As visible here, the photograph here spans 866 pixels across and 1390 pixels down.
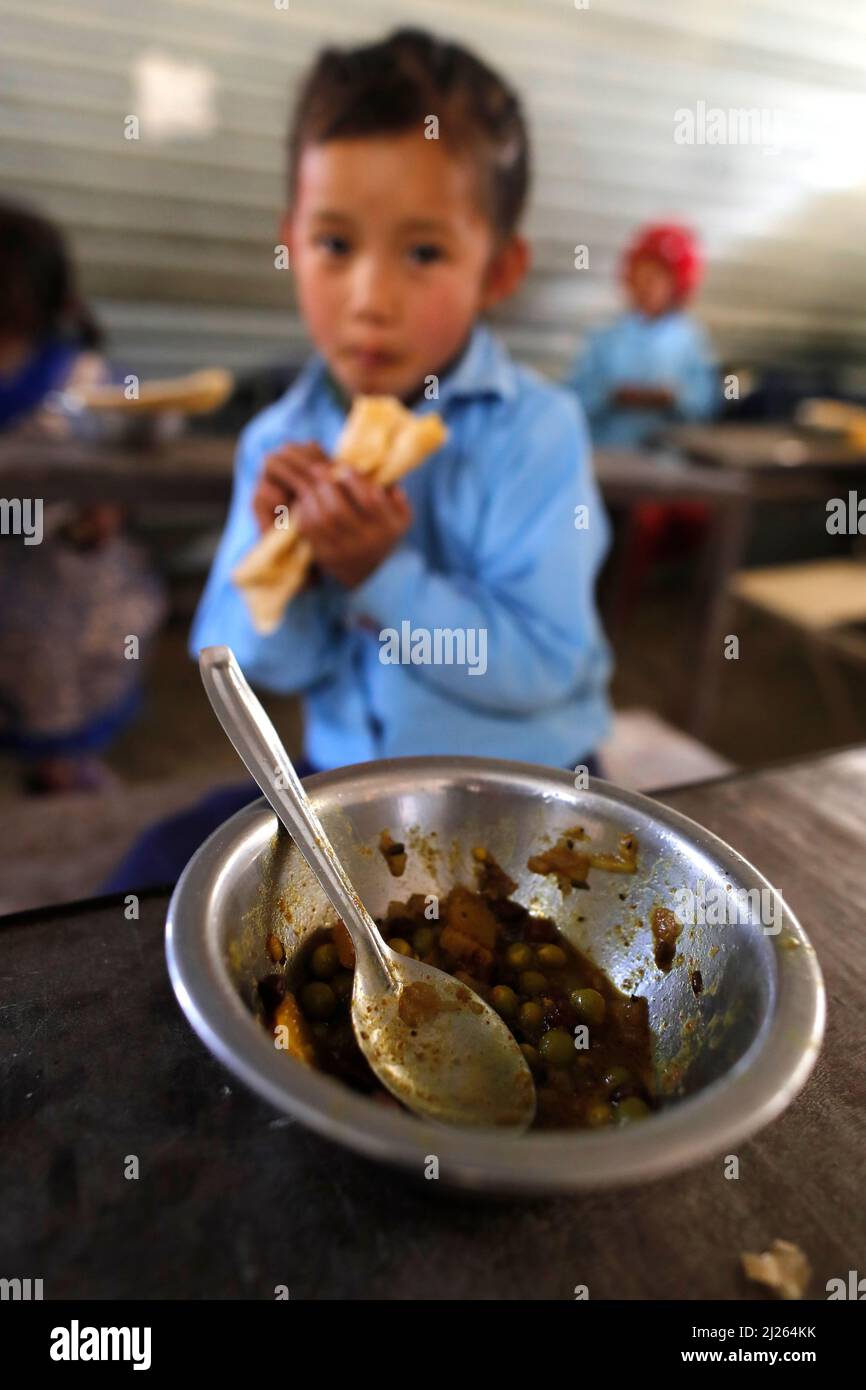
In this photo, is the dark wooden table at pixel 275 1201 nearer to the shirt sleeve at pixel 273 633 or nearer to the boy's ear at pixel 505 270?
the shirt sleeve at pixel 273 633

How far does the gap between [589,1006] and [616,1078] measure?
7 centimetres

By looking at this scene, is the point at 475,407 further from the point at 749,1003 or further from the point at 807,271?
the point at 807,271

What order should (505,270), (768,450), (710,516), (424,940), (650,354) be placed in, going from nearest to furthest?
(424,940)
(505,270)
(710,516)
(768,450)
(650,354)

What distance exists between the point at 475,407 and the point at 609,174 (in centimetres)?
330

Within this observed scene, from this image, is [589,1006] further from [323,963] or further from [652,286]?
[652,286]

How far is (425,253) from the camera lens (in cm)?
135

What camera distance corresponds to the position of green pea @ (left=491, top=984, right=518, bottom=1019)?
0.73m

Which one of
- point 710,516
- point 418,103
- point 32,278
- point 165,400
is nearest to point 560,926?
point 418,103

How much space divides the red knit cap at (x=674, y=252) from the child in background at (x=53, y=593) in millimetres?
2617

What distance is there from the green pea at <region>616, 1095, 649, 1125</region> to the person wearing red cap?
12.4ft

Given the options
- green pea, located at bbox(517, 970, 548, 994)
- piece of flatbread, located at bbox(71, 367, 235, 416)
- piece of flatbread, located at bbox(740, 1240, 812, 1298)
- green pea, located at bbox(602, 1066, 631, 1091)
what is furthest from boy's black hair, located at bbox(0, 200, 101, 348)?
piece of flatbread, located at bbox(740, 1240, 812, 1298)

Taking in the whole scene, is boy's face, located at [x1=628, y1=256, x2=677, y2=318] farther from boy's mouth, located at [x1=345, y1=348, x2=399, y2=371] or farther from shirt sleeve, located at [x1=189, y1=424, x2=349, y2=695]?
boy's mouth, located at [x1=345, y1=348, x2=399, y2=371]

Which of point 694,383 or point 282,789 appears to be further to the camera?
point 694,383

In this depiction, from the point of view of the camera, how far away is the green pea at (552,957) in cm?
77
